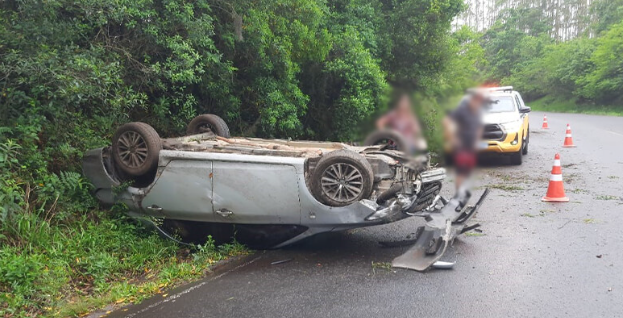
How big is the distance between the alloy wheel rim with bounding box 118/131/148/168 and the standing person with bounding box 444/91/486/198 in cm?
540

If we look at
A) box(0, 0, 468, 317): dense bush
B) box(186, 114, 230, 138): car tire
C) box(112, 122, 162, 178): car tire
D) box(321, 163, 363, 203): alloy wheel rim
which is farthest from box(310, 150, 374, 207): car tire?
box(186, 114, 230, 138): car tire

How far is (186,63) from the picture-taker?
780 cm

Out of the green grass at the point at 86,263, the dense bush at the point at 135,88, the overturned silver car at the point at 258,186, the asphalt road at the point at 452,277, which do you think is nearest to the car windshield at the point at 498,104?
the dense bush at the point at 135,88

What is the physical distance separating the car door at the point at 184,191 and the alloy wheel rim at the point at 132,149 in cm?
37

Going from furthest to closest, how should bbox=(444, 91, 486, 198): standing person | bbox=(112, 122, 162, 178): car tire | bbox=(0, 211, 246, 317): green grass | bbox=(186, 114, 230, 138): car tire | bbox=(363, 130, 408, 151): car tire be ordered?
bbox=(186, 114, 230, 138): car tire → bbox=(112, 122, 162, 178): car tire → bbox=(0, 211, 246, 317): green grass → bbox=(363, 130, 408, 151): car tire → bbox=(444, 91, 486, 198): standing person

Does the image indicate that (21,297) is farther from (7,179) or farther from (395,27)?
(395,27)

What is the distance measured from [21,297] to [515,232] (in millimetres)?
5599

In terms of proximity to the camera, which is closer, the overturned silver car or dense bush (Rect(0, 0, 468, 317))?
dense bush (Rect(0, 0, 468, 317))

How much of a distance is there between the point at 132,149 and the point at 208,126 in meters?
1.75

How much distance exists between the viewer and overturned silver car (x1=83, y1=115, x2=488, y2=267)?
5.62 m

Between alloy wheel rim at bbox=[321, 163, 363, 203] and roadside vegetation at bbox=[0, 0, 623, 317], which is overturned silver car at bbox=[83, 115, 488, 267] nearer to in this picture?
alloy wheel rim at bbox=[321, 163, 363, 203]

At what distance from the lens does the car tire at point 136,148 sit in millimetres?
6184

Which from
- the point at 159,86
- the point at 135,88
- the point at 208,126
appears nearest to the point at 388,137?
the point at 208,126

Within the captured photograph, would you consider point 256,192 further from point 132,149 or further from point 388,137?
point 388,137
